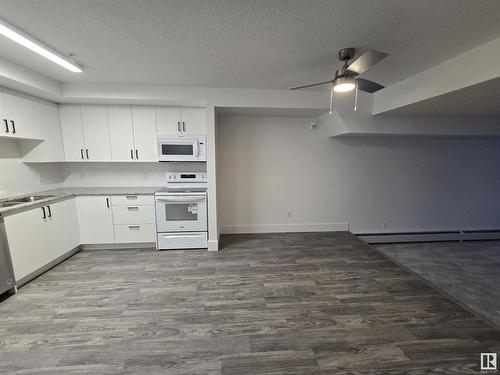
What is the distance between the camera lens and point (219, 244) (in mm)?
3611

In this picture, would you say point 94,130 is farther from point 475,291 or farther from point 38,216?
point 475,291

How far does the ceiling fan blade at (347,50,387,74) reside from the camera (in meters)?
1.55

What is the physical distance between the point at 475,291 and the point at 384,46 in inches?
127

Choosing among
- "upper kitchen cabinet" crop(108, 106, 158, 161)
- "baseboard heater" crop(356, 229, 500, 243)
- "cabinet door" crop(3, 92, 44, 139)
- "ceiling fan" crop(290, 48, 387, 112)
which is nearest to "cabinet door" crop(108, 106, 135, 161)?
"upper kitchen cabinet" crop(108, 106, 158, 161)

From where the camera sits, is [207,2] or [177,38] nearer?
[207,2]

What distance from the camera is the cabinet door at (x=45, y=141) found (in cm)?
290

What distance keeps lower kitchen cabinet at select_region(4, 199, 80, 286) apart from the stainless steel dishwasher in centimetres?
4

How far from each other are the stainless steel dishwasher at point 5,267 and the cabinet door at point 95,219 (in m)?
1.01

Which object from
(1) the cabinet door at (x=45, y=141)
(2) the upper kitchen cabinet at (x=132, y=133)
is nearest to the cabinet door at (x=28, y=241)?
(1) the cabinet door at (x=45, y=141)

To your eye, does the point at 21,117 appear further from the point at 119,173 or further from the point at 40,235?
the point at 40,235

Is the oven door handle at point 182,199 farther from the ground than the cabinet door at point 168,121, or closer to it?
closer to it

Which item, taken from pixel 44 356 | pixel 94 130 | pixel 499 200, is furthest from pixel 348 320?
pixel 499 200

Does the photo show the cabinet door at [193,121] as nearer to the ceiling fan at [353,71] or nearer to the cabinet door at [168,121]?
the cabinet door at [168,121]

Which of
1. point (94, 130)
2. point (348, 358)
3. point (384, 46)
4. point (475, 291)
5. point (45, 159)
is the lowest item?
point (475, 291)
